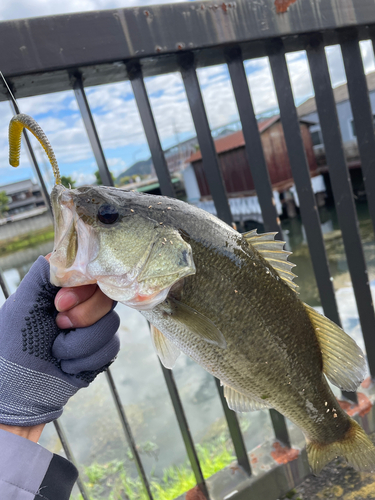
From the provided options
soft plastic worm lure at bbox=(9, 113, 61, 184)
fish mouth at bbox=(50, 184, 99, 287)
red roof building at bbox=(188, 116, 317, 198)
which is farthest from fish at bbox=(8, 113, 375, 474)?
red roof building at bbox=(188, 116, 317, 198)

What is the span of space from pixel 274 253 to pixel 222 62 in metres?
1.12

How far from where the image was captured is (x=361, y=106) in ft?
6.56

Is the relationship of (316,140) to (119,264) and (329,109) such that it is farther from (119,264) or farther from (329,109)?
(119,264)

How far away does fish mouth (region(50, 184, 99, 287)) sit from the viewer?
0.87m

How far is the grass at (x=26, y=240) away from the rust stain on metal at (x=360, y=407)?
2060 millimetres

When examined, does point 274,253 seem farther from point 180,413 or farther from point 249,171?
point 249,171

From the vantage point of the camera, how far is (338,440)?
127cm

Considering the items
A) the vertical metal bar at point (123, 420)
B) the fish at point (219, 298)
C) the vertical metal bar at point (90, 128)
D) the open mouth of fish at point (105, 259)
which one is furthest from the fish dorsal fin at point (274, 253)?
the vertical metal bar at point (123, 420)

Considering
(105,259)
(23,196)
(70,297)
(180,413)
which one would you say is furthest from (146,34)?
(23,196)

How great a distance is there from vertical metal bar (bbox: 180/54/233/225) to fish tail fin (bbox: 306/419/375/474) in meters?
1.00

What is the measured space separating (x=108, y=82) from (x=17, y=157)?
0.93 meters

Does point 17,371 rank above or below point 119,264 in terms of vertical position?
below

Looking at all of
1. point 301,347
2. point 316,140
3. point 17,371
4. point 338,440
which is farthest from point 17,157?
point 316,140

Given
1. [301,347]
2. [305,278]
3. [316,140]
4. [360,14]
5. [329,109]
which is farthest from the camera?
[316,140]
